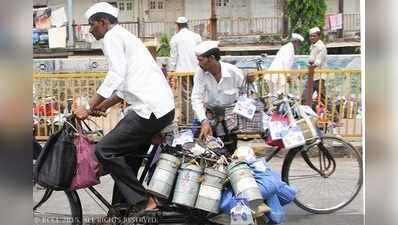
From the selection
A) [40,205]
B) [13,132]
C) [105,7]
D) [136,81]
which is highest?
[105,7]

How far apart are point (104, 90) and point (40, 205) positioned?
0.96 metres

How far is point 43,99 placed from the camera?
6.89 meters

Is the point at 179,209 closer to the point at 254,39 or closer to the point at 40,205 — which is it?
the point at 40,205

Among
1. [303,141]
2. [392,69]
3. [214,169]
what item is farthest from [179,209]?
[392,69]

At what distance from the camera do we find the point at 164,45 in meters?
8.69

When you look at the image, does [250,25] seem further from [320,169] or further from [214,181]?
[214,181]

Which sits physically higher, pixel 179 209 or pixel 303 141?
pixel 303 141

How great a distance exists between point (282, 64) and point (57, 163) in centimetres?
391

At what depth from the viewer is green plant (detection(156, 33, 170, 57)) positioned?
8.29 m

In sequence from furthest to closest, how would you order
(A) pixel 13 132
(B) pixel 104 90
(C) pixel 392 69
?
(B) pixel 104 90
(A) pixel 13 132
(C) pixel 392 69

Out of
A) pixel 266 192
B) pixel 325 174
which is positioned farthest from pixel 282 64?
pixel 266 192

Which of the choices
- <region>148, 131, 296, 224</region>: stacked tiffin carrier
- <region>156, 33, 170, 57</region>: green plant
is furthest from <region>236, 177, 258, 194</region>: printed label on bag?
<region>156, 33, 170, 57</region>: green plant

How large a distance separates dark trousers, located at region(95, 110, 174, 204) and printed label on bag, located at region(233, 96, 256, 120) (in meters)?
0.65

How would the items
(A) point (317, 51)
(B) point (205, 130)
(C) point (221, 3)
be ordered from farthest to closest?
1. (C) point (221, 3)
2. (A) point (317, 51)
3. (B) point (205, 130)
